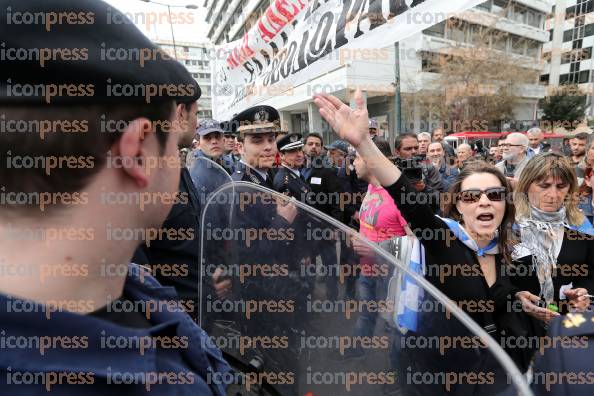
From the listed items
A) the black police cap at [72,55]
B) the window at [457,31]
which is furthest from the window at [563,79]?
the black police cap at [72,55]

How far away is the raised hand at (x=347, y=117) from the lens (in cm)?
167

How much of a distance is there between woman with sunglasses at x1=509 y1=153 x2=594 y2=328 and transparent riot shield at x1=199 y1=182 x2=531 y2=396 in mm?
1315

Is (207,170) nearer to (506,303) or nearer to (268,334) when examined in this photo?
(268,334)

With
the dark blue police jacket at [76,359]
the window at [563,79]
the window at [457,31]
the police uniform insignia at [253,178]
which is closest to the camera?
the dark blue police jacket at [76,359]

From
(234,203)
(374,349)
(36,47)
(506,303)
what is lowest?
(506,303)

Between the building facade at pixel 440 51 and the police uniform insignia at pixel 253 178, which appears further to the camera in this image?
the building facade at pixel 440 51

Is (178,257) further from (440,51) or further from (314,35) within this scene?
(440,51)

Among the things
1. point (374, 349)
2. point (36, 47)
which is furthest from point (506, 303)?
point (36, 47)

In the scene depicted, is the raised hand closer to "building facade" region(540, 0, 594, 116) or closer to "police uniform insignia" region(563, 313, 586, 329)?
"police uniform insignia" region(563, 313, 586, 329)

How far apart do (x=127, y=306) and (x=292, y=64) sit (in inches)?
106

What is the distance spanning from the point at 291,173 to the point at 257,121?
0.75 m

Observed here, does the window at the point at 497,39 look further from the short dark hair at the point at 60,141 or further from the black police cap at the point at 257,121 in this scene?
the short dark hair at the point at 60,141

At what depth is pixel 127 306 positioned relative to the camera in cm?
79

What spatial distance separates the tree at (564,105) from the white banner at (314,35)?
1539 inches
